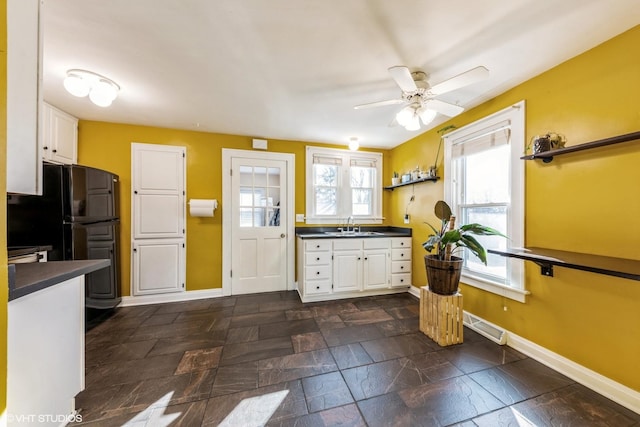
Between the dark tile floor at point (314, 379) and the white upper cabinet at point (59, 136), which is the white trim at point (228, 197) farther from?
the white upper cabinet at point (59, 136)

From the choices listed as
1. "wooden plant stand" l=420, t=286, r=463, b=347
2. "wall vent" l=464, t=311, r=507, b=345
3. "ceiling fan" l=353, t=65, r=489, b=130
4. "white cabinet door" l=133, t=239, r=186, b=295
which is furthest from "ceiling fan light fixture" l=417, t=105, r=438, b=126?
"white cabinet door" l=133, t=239, r=186, b=295

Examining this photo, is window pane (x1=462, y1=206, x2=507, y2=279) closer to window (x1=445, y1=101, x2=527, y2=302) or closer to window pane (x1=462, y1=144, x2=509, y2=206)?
window (x1=445, y1=101, x2=527, y2=302)

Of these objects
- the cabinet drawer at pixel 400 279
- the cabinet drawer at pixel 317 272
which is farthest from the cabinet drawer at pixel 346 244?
the cabinet drawer at pixel 400 279

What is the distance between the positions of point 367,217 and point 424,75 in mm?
2349

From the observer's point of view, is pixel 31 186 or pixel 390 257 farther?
pixel 390 257

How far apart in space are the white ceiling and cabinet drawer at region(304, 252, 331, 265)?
183 centimetres

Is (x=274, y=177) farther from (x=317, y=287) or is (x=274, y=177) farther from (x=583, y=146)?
(x=583, y=146)

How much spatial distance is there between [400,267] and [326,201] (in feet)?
4.99

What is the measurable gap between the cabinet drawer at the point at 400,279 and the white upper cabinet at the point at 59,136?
13.9 feet

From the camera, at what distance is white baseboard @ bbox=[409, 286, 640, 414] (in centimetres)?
139

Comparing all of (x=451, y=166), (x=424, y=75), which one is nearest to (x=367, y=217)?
(x=451, y=166)

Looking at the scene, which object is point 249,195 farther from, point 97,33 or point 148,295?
point 97,33

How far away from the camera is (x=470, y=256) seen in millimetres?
2545

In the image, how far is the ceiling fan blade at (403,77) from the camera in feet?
4.60
